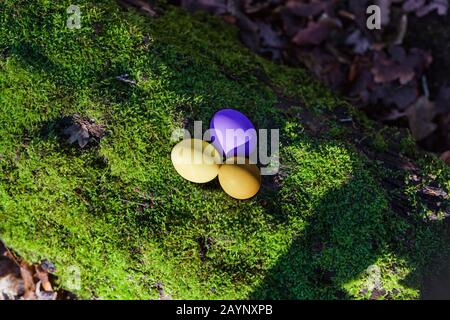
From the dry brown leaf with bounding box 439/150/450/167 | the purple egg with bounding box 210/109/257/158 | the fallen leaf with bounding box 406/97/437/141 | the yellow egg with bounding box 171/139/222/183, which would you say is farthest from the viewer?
the fallen leaf with bounding box 406/97/437/141

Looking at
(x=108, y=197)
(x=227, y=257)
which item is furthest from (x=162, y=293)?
(x=108, y=197)

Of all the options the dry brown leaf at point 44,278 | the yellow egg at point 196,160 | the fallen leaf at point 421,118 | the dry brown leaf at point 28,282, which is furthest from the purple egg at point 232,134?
the fallen leaf at point 421,118

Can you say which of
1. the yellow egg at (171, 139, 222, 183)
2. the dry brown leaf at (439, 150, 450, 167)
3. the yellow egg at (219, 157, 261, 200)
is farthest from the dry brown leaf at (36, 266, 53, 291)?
the dry brown leaf at (439, 150, 450, 167)

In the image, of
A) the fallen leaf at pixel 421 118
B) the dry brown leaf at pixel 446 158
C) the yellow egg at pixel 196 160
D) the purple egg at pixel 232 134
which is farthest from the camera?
the fallen leaf at pixel 421 118

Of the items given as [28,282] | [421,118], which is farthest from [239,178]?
[421,118]

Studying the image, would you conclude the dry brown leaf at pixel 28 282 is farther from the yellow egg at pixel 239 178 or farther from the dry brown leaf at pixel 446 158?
the dry brown leaf at pixel 446 158

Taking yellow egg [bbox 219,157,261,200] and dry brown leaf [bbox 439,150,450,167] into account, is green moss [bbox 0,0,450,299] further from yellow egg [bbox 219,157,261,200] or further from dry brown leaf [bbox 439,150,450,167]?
dry brown leaf [bbox 439,150,450,167]

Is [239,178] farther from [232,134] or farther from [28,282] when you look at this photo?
[28,282]
